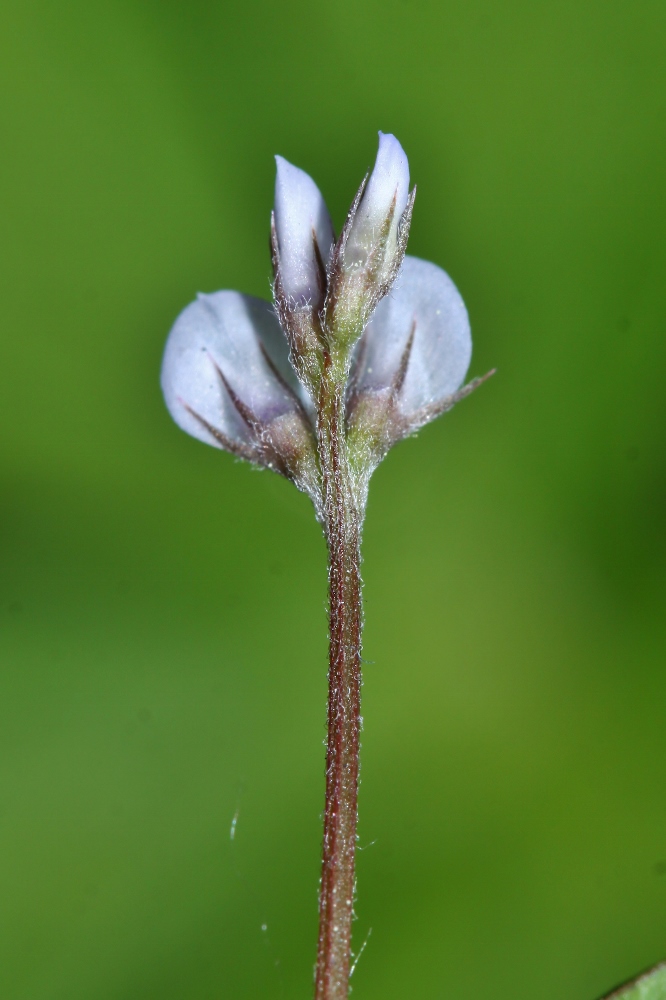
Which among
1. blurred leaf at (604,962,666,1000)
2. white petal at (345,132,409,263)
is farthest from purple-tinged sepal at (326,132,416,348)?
blurred leaf at (604,962,666,1000)

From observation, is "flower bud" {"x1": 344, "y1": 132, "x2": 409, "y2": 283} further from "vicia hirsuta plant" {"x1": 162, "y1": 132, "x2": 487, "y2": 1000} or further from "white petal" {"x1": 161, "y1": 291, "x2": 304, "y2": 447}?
"white petal" {"x1": 161, "y1": 291, "x2": 304, "y2": 447}

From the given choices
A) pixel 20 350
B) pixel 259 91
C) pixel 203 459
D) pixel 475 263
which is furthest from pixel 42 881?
pixel 259 91

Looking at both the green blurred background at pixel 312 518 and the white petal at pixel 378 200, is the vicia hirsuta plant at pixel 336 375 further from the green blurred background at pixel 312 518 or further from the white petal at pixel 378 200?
the green blurred background at pixel 312 518

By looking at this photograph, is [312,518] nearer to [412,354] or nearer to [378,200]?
[412,354]

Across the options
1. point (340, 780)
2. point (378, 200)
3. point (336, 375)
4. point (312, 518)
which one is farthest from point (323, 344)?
point (312, 518)

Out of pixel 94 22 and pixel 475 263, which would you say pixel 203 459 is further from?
pixel 94 22
